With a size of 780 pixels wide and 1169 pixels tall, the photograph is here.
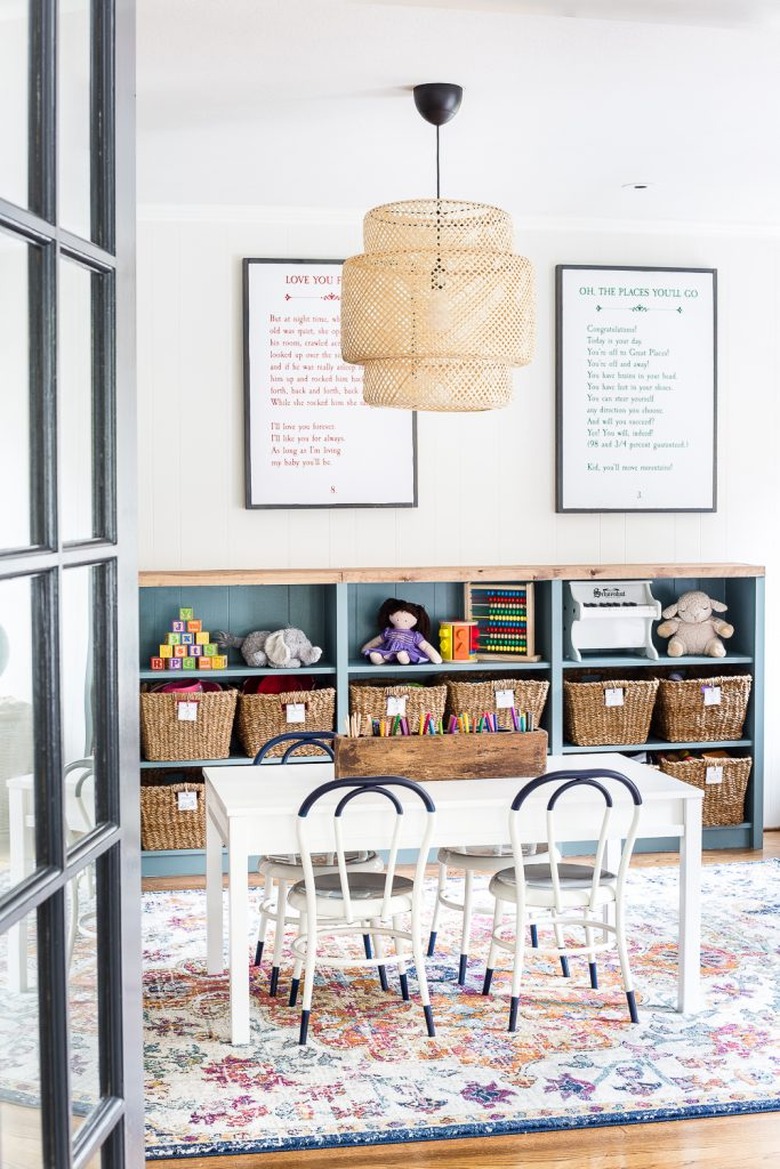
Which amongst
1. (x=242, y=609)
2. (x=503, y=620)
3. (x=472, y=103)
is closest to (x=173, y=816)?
(x=242, y=609)

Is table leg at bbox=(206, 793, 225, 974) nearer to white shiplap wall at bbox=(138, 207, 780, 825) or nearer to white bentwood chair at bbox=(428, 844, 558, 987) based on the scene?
white bentwood chair at bbox=(428, 844, 558, 987)

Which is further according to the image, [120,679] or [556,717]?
[556,717]

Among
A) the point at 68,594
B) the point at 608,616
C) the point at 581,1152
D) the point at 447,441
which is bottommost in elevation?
the point at 581,1152

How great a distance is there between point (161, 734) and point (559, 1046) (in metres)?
2.31

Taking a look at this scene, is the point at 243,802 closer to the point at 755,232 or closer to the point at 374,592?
the point at 374,592

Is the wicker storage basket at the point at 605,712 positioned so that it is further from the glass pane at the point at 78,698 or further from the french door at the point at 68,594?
the glass pane at the point at 78,698

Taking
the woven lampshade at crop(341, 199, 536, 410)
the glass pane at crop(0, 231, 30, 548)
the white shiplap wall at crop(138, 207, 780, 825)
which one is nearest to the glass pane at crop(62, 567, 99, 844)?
the glass pane at crop(0, 231, 30, 548)

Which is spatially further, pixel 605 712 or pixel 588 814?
pixel 605 712

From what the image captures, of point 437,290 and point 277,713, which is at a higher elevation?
point 437,290

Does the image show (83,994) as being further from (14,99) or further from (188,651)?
(188,651)

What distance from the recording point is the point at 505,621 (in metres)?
5.63

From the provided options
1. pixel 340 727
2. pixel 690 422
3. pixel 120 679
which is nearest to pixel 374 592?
pixel 340 727

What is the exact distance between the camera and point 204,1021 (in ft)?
12.0

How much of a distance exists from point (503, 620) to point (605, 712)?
589 mm
